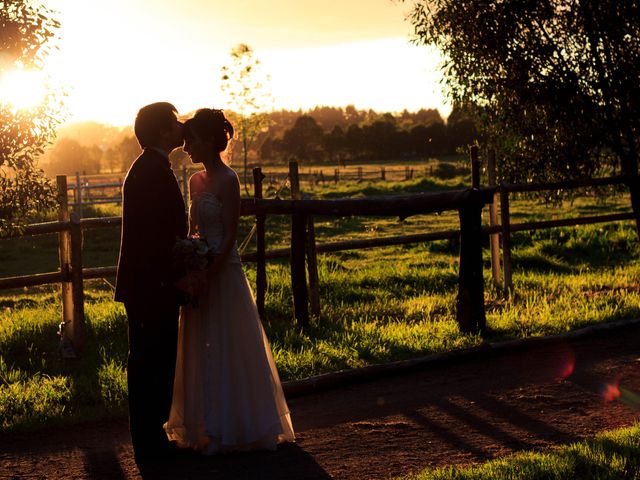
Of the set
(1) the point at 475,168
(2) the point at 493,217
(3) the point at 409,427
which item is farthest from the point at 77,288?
(2) the point at 493,217

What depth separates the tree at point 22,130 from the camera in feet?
25.1

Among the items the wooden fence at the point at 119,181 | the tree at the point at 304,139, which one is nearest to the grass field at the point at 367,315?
the wooden fence at the point at 119,181

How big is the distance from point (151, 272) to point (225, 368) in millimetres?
844

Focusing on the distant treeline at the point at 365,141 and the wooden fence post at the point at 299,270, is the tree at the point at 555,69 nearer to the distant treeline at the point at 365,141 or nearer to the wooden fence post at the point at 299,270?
the wooden fence post at the point at 299,270

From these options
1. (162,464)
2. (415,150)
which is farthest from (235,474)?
(415,150)

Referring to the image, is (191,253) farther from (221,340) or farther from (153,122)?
(153,122)

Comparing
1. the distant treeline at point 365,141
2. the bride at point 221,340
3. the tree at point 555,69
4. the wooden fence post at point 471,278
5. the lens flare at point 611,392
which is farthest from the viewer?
the distant treeline at point 365,141

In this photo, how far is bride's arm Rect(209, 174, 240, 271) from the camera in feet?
20.6

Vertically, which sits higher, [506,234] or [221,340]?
[506,234]

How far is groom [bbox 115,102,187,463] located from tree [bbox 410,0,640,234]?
7.99 metres

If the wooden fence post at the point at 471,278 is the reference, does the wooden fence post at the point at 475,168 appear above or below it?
above

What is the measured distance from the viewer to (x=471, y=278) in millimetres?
10188

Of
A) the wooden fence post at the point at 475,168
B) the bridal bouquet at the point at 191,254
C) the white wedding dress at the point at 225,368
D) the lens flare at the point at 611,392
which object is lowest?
the lens flare at the point at 611,392

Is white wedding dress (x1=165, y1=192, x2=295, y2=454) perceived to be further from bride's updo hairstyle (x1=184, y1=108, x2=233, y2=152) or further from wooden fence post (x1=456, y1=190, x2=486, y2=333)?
wooden fence post (x1=456, y1=190, x2=486, y2=333)
